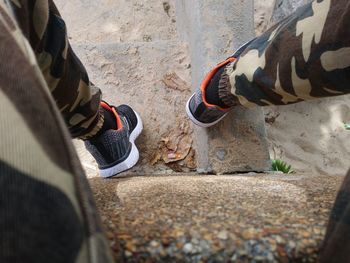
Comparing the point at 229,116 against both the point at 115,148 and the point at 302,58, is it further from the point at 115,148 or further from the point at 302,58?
the point at 302,58

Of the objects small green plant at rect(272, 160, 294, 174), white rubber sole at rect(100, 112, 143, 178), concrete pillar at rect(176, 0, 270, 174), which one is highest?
concrete pillar at rect(176, 0, 270, 174)

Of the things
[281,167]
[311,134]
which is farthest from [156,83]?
[311,134]

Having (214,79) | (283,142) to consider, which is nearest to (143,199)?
(214,79)

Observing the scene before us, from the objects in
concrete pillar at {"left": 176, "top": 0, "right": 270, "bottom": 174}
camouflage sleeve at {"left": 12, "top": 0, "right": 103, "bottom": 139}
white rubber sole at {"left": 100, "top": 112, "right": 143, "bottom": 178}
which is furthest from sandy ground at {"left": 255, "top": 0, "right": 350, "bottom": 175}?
camouflage sleeve at {"left": 12, "top": 0, "right": 103, "bottom": 139}

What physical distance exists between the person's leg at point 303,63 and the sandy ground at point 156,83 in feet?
1.93

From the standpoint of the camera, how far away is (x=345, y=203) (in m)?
0.47

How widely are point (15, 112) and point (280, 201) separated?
47 cm

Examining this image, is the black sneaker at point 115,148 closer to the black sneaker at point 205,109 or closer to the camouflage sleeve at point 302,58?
the black sneaker at point 205,109

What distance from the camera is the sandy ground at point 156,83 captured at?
1.71 m

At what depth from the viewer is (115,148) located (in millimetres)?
1405

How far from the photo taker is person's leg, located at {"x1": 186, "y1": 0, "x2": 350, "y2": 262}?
0.73 meters

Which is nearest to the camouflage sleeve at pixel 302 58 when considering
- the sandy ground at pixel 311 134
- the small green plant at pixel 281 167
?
the small green plant at pixel 281 167

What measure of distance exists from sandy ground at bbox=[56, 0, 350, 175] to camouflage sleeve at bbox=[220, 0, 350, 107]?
2.22ft

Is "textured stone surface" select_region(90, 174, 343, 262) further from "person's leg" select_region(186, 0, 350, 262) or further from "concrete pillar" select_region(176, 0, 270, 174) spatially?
"concrete pillar" select_region(176, 0, 270, 174)
